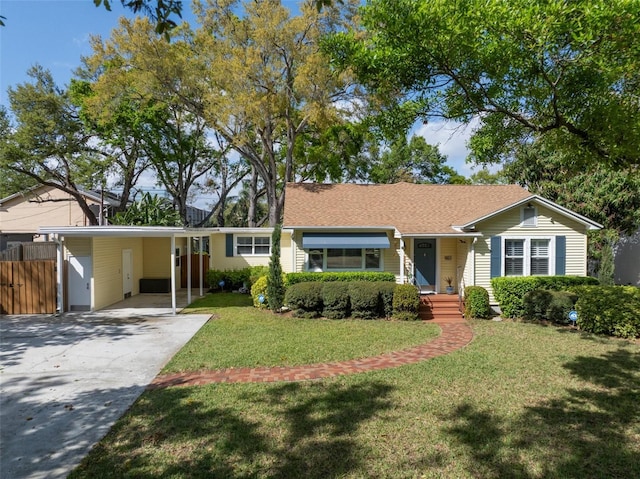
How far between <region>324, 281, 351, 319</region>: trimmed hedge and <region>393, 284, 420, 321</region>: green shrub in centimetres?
172

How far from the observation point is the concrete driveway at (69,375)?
198 inches

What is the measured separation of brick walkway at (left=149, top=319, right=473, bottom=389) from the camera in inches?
291

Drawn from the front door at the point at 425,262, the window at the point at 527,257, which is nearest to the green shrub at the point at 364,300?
the front door at the point at 425,262

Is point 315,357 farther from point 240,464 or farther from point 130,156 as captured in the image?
point 130,156

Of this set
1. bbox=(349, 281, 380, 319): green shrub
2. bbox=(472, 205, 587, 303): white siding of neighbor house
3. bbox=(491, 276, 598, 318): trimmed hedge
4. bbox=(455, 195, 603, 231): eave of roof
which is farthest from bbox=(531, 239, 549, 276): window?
bbox=(349, 281, 380, 319): green shrub

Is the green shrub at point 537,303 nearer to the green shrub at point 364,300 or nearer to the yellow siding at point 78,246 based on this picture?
the green shrub at point 364,300

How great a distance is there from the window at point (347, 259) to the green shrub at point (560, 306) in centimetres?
644

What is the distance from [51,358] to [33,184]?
84.6 ft

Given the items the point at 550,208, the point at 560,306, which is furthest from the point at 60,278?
the point at 550,208

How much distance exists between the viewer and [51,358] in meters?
8.78

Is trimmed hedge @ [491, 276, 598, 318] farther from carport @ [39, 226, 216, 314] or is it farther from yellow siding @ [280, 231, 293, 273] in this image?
carport @ [39, 226, 216, 314]

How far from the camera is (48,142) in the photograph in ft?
86.2

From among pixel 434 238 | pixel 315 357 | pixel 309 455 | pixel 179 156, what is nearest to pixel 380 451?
pixel 309 455

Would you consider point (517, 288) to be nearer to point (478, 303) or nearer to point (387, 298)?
point (478, 303)
